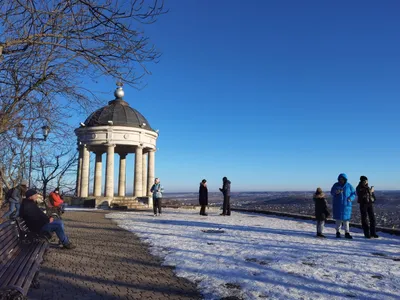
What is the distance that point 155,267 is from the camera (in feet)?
20.0

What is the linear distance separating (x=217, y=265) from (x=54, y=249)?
403cm

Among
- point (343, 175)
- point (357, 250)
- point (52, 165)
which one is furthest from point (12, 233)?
point (52, 165)

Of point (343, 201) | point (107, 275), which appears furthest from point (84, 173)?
point (107, 275)

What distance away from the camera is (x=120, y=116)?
28297 mm

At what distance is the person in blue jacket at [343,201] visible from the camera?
9.56 m

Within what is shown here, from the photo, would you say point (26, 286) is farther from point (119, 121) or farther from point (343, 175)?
point (119, 121)

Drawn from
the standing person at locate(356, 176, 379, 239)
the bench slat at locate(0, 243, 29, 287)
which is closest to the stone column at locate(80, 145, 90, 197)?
the bench slat at locate(0, 243, 29, 287)

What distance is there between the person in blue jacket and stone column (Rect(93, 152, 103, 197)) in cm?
2188

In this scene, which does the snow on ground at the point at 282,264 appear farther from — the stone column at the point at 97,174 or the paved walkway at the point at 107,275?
the stone column at the point at 97,174

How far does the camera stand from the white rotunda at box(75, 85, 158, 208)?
26.8 meters

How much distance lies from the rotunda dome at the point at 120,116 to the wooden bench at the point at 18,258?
21.0 meters

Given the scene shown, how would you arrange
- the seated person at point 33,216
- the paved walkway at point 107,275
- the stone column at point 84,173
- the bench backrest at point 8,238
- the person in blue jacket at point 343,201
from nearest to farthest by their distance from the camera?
1. the paved walkway at point 107,275
2. the bench backrest at point 8,238
3. the seated person at point 33,216
4. the person in blue jacket at point 343,201
5. the stone column at point 84,173

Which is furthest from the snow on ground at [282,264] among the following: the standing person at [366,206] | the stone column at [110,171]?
the stone column at [110,171]

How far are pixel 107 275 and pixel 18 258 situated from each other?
1390mm
